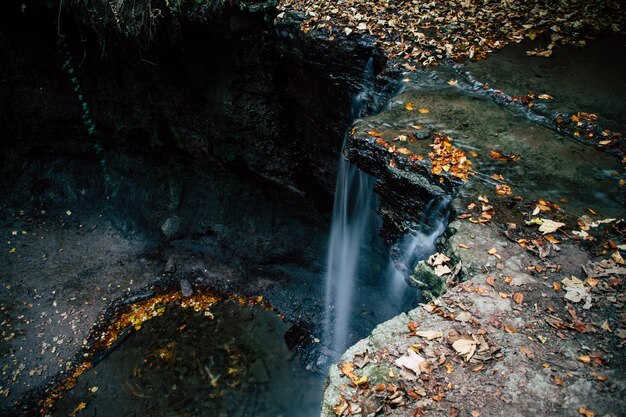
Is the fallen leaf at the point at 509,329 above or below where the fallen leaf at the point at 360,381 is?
above

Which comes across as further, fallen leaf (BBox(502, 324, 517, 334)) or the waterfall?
the waterfall

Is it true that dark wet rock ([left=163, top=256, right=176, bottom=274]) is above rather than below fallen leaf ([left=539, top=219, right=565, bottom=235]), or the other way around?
below

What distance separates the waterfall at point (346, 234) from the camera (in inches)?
230

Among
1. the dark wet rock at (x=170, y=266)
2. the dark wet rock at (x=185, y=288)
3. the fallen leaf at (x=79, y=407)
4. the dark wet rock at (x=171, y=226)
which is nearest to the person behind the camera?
the fallen leaf at (x=79, y=407)

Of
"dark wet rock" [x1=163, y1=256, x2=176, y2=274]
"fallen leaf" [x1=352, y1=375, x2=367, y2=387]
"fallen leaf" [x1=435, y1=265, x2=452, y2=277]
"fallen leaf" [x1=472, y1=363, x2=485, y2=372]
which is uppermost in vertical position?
"fallen leaf" [x1=435, y1=265, x2=452, y2=277]

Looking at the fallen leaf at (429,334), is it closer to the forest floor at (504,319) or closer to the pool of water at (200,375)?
the forest floor at (504,319)

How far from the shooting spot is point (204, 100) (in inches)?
301

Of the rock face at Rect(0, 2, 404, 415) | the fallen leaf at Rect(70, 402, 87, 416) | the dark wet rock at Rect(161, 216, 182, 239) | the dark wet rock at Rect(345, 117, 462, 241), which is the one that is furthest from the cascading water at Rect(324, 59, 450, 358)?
the fallen leaf at Rect(70, 402, 87, 416)

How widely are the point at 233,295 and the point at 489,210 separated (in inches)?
218

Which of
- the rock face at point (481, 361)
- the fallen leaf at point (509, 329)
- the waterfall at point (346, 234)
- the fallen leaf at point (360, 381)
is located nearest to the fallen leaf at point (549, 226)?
the rock face at point (481, 361)

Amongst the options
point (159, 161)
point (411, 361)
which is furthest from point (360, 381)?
point (159, 161)

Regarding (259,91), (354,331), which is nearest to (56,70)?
(259,91)

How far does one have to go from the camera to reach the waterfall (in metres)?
5.84

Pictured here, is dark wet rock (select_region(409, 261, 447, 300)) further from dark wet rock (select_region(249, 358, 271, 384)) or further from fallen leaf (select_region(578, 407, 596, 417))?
dark wet rock (select_region(249, 358, 271, 384))
